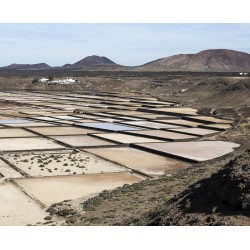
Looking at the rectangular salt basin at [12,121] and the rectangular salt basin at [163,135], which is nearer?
the rectangular salt basin at [163,135]

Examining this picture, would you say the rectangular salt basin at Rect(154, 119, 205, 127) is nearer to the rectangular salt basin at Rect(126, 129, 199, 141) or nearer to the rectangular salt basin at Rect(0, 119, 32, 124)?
the rectangular salt basin at Rect(126, 129, 199, 141)

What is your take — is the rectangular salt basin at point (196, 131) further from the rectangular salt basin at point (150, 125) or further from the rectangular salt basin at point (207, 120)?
the rectangular salt basin at point (207, 120)

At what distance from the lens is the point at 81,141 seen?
109ft

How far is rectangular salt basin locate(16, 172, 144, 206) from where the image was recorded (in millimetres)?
18719

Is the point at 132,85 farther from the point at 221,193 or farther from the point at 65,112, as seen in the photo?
the point at 221,193

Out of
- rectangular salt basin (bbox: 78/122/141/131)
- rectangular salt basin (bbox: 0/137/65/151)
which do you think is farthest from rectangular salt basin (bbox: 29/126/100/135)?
rectangular salt basin (bbox: 0/137/65/151)

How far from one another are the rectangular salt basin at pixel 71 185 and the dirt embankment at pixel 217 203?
6.24 m

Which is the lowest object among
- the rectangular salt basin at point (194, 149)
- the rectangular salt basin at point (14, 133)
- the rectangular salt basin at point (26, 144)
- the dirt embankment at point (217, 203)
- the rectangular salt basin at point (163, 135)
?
the rectangular salt basin at point (194, 149)

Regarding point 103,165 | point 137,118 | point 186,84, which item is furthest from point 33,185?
point 186,84

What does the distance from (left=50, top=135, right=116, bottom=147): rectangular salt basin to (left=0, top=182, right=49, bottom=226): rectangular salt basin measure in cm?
1186

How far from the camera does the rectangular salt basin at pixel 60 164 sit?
23.3 m

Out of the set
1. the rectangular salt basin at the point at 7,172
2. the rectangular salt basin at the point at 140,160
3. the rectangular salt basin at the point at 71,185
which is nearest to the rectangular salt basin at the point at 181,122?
the rectangular salt basin at the point at 140,160

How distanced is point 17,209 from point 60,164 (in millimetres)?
8464

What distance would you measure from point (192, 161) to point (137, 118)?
22.9 m
